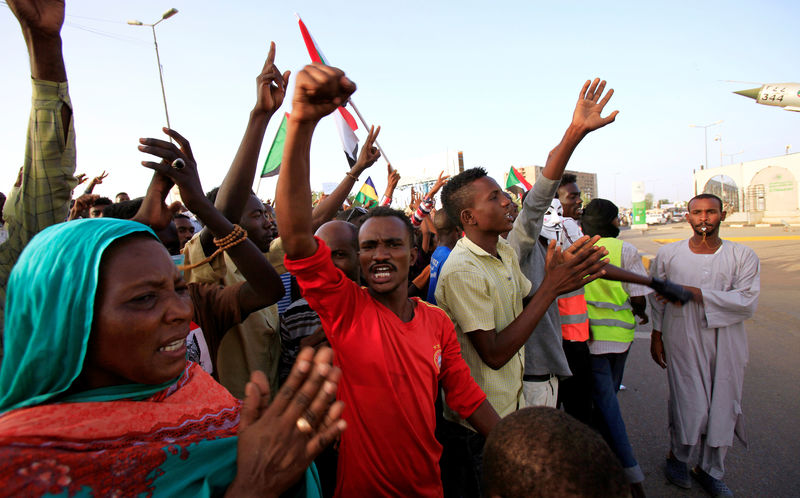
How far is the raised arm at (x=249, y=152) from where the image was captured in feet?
7.11

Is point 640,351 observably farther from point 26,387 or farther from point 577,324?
point 26,387

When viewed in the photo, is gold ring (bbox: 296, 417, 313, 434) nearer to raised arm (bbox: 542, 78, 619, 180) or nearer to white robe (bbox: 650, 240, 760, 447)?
raised arm (bbox: 542, 78, 619, 180)

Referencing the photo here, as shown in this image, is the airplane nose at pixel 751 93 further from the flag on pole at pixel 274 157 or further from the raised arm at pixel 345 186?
the raised arm at pixel 345 186

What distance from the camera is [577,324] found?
3199mm

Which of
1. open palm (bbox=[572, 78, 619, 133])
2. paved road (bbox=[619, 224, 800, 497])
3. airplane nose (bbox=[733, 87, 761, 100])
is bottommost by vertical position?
paved road (bbox=[619, 224, 800, 497])

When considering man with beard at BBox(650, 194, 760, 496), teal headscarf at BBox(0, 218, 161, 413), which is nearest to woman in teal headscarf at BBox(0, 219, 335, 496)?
teal headscarf at BBox(0, 218, 161, 413)

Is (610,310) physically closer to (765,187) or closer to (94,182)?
(94,182)

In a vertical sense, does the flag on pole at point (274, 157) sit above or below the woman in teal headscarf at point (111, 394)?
above

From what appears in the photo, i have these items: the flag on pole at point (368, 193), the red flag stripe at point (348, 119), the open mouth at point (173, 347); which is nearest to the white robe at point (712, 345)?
the open mouth at point (173, 347)

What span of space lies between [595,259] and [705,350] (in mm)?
2004

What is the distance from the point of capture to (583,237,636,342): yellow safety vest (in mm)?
3455

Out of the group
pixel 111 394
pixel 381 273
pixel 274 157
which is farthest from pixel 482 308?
pixel 274 157

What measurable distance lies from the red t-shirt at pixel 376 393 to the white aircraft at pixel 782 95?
84.1 ft

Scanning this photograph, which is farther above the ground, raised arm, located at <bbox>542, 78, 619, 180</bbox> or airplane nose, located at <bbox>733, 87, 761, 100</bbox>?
airplane nose, located at <bbox>733, 87, 761, 100</bbox>
